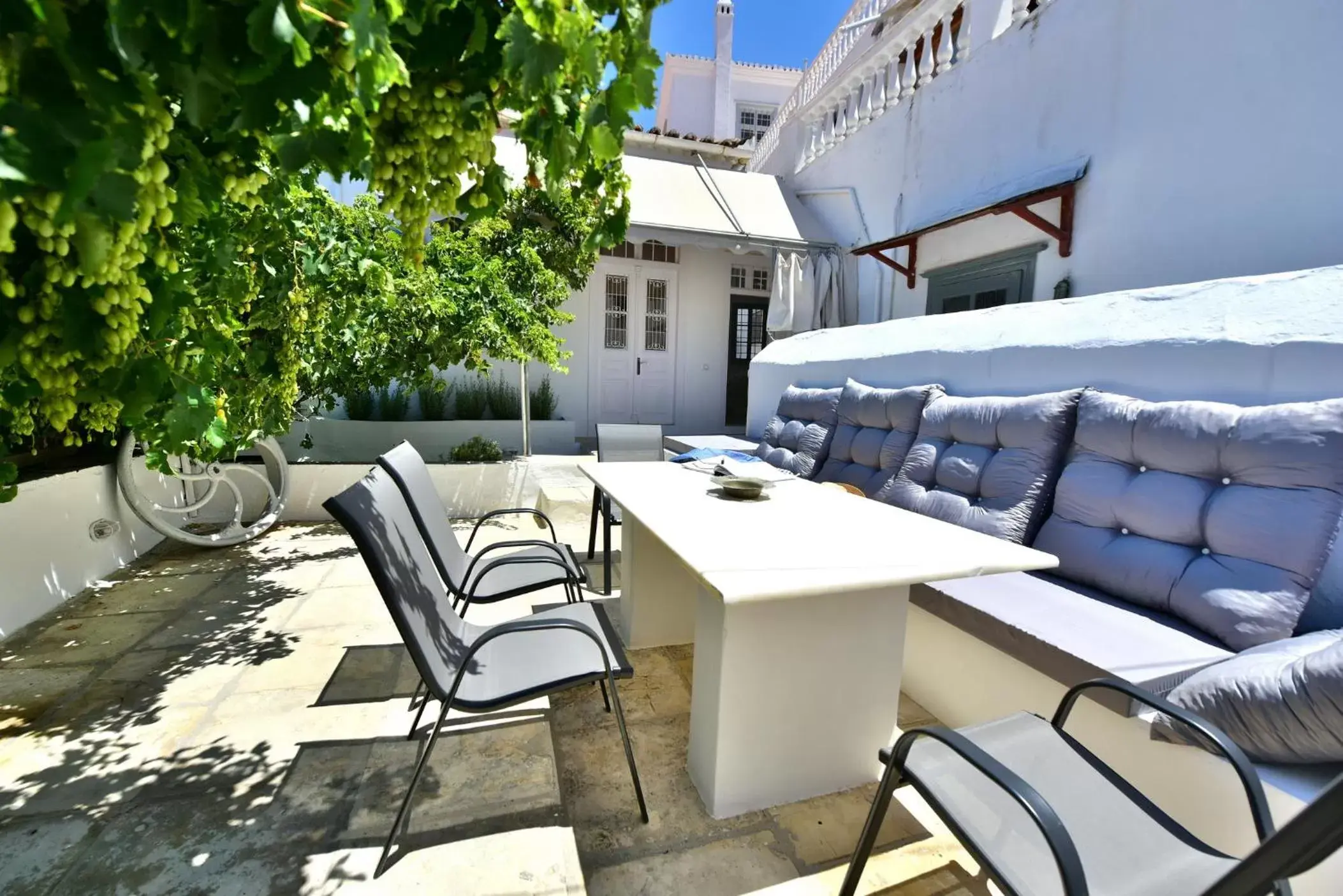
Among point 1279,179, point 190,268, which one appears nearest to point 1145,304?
point 1279,179

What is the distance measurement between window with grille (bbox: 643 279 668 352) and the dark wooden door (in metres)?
1.09

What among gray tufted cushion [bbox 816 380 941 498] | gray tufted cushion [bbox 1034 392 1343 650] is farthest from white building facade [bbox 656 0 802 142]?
gray tufted cushion [bbox 1034 392 1343 650]

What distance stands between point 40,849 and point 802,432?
4.09 metres

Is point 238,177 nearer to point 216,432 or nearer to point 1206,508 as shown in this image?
point 216,432

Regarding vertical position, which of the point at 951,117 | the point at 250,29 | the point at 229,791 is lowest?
the point at 229,791

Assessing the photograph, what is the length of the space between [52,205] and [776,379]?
17.6 ft

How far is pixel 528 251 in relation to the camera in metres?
5.29

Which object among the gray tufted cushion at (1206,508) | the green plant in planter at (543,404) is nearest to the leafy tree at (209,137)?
the gray tufted cushion at (1206,508)

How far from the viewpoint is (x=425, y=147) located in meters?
0.97

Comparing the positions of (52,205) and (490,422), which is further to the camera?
(490,422)

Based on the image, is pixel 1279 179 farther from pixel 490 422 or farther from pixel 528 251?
pixel 490 422

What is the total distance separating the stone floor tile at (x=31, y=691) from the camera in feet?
7.28

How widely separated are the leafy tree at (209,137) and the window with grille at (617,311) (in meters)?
6.76

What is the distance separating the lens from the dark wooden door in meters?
9.03
